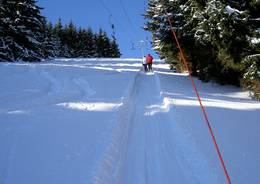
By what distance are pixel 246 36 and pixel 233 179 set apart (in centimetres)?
818

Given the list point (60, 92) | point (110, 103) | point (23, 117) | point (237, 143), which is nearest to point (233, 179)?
point (237, 143)

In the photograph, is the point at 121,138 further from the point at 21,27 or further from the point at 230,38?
the point at 21,27

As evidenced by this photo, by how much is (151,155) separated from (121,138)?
136 centimetres

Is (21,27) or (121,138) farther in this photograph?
(21,27)

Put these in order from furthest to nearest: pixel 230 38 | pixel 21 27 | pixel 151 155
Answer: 1. pixel 21 27
2. pixel 230 38
3. pixel 151 155

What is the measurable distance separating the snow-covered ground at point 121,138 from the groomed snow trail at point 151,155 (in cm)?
2

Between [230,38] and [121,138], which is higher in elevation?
[230,38]

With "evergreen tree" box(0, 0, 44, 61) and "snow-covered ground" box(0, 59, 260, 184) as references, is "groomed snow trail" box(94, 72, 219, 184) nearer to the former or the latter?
"snow-covered ground" box(0, 59, 260, 184)

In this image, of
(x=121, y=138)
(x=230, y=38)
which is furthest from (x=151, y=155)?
(x=230, y=38)

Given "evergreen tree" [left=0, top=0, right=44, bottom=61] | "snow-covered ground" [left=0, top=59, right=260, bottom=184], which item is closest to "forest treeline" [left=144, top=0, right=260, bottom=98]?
"snow-covered ground" [left=0, top=59, right=260, bottom=184]

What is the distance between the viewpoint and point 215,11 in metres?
13.1

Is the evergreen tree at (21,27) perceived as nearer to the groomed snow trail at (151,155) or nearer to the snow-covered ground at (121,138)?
the snow-covered ground at (121,138)

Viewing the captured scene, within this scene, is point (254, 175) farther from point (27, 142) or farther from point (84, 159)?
point (27, 142)

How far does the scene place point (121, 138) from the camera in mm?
9055
